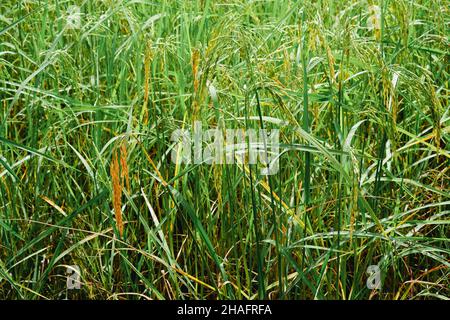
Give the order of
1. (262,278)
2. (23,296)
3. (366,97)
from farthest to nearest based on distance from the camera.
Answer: (366,97) → (23,296) → (262,278)

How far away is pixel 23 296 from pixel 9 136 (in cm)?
49

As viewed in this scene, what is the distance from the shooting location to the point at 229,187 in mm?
1537

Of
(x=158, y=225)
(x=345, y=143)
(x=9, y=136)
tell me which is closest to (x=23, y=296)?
(x=158, y=225)

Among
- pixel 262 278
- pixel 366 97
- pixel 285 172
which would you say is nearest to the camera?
pixel 262 278

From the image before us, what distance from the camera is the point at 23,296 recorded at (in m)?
1.62

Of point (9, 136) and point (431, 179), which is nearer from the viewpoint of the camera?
point (431, 179)

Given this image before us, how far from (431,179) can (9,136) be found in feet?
3.27

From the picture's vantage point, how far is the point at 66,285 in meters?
1.71

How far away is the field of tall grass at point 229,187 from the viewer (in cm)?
152

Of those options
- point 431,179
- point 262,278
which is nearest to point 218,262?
point 262,278

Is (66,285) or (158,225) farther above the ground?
(158,225)

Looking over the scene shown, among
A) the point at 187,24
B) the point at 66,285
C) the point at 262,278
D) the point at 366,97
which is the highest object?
the point at 187,24

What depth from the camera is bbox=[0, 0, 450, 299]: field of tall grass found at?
1.52 metres
